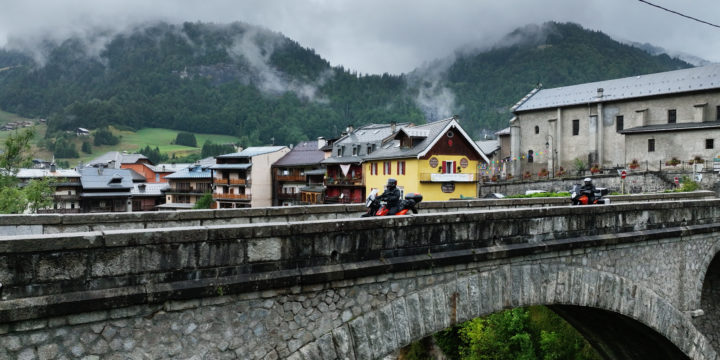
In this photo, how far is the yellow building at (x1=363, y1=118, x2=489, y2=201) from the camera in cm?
3800

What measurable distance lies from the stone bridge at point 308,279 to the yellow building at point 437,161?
25.1m

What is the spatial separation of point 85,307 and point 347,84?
18015cm

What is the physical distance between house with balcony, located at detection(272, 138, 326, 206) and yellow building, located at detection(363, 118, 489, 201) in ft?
54.0

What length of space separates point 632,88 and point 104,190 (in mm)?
64875

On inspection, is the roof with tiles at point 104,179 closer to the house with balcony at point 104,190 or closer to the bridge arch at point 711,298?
the house with balcony at point 104,190

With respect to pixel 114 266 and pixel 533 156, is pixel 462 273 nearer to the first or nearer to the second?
pixel 114 266

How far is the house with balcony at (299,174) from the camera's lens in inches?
2227

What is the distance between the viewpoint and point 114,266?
18.9 ft

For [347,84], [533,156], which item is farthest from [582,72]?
[533,156]

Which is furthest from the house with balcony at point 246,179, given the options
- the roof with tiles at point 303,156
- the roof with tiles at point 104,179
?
the roof with tiles at point 104,179

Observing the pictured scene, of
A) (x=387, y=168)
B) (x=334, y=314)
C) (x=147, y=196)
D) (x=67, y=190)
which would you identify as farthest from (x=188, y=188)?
(x=334, y=314)

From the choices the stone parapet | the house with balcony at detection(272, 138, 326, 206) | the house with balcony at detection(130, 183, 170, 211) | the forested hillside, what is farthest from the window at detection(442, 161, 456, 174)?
the forested hillside

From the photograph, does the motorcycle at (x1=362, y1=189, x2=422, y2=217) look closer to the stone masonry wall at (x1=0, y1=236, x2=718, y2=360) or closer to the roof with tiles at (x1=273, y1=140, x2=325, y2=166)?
the stone masonry wall at (x1=0, y1=236, x2=718, y2=360)

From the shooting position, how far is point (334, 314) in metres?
7.25
